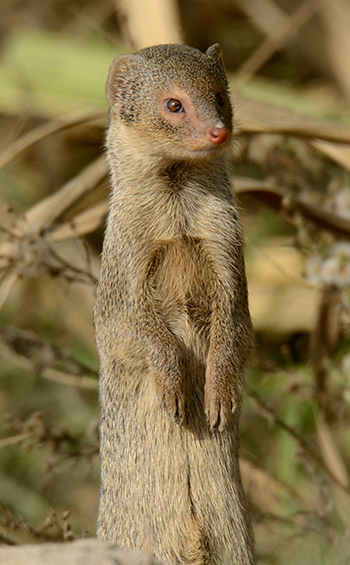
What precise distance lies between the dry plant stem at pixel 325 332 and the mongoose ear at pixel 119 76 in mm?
1598

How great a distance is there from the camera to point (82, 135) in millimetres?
5715

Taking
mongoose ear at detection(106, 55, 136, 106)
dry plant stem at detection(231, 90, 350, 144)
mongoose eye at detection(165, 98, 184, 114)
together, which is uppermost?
dry plant stem at detection(231, 90, 350, 144)

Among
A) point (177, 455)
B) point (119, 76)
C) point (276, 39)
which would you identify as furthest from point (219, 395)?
point (276, 39)

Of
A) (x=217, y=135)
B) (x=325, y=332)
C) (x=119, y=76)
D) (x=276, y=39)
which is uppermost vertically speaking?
(x=276, y=39)

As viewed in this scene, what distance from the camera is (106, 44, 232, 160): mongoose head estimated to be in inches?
90.5

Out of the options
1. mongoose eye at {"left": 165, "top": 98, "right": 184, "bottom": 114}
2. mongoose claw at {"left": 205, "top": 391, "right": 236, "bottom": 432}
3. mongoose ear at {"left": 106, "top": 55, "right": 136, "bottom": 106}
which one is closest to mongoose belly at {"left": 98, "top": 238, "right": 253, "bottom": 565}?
mongoose claw at {"left": 205, "top": 391, "right": 236, "bottom": 432}

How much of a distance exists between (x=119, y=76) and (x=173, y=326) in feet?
3.11

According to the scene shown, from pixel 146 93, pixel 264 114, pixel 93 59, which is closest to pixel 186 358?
pixel 146 93

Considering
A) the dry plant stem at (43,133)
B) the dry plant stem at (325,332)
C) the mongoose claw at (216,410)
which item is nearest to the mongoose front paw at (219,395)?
the mongoose claw at (216,410)

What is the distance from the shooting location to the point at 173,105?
7.77 feet

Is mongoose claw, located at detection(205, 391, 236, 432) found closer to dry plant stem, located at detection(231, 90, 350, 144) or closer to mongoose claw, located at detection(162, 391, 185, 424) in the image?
mongoose claw, located at detection(162, 391, 185, 424)

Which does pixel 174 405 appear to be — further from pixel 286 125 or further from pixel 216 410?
pixel 286 125

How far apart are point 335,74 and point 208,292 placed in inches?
151

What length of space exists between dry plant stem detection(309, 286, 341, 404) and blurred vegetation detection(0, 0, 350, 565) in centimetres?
1
